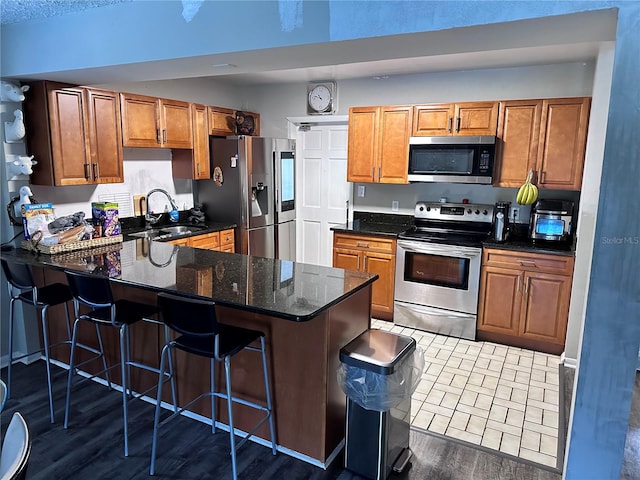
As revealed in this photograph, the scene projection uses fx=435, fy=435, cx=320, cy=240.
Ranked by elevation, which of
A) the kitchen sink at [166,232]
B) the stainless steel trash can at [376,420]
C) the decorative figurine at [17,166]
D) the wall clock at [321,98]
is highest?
the wall clock at [321,98]

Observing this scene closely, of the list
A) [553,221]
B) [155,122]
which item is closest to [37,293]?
[155,122]

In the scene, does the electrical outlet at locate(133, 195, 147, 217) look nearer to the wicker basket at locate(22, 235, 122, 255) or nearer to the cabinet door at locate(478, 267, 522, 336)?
the wicker basket at locate(22, 235, 122, 255)

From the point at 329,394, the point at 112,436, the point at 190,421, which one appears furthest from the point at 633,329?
the point at 112,436

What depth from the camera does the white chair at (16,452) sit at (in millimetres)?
1014

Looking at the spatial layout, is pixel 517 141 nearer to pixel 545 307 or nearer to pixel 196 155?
pixel 545 307

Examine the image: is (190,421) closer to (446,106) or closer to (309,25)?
(309,25)

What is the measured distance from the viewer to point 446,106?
3965mm

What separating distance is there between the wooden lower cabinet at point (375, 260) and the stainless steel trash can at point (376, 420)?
6.48 feet

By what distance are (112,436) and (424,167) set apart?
3213 mm

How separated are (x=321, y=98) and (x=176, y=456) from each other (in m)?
3.80

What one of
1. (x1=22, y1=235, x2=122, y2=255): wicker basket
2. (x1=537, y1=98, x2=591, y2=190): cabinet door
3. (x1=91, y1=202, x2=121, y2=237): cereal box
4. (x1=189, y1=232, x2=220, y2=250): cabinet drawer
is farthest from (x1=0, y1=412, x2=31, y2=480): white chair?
(x1=537, y1=98, x2=591, y2=190): cabinet door

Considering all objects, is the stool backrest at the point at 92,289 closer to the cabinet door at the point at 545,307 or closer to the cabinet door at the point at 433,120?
the cabinet door at the point at 433,120

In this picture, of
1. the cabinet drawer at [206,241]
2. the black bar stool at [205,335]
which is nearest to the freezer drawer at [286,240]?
the cabinet drawer at [206,241]

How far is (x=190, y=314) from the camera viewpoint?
6.38 ft
